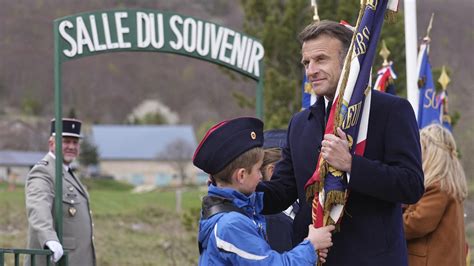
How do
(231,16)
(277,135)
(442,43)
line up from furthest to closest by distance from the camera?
(231,16) < (442,43) < (277,135)

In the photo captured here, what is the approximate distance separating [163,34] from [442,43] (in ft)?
92.4

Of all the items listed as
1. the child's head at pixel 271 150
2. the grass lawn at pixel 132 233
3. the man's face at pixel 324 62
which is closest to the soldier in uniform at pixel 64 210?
the child's head at pixel 271 150

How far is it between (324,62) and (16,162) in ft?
149

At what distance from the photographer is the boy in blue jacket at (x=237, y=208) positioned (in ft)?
8.67

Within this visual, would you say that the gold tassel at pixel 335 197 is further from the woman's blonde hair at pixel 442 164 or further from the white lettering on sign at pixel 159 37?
the white lettering on sign at pixel 159 37

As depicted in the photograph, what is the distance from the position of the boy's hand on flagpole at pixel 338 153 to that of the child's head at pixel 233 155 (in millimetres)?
293

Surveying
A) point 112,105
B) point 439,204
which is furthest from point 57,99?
point 112,105

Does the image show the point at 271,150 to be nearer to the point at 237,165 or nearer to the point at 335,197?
the point at 237,165

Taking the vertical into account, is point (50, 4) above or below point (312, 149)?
above

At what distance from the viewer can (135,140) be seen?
234 ft

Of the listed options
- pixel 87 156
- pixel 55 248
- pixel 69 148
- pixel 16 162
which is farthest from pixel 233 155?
pixel 87 156

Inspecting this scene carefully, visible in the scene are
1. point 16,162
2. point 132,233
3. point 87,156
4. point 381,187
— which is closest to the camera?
point 381,187

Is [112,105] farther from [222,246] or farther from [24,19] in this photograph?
[222,246]

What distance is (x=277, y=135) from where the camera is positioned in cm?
438
